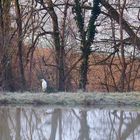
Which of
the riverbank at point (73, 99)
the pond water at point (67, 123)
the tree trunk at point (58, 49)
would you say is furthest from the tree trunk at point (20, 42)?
the pond water at point (67, 123)

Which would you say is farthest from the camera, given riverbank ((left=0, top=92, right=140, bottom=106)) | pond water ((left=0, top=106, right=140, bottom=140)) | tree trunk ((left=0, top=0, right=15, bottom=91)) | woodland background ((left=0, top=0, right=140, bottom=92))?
woodland background ((left=0, top=0, right=140, bottom=92))

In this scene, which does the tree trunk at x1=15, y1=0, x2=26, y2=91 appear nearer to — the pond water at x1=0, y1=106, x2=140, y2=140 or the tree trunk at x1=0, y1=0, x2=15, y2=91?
the tree trunk at x1=0, y1=0, x2=15, y2=91

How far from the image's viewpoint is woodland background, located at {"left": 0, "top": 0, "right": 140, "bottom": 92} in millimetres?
16891

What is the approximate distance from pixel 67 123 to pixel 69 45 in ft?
38.4

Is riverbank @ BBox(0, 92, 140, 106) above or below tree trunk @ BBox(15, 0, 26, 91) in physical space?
below

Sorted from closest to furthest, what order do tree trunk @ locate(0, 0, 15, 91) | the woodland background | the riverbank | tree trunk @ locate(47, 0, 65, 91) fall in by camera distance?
Result: the riverbank → tree trunk @ locate(0, 0, 15, 91) → the woodland background → tree trunk @ locate(47, 0, 65, 91)

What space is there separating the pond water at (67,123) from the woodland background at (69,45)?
7271 mm

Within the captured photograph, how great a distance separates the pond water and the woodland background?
7.27 metres

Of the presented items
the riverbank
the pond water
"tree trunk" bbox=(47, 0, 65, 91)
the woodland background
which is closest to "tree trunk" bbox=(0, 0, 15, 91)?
the woodland background

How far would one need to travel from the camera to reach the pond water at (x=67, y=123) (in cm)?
667

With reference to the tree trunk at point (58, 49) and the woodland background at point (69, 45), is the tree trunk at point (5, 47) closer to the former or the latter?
the woodland background at point (69, 45)

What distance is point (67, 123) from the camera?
7.80 meters

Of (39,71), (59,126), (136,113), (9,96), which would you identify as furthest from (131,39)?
(59,126)

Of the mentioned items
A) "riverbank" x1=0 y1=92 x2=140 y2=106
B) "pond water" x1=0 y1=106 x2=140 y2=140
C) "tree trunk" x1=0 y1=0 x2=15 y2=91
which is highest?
"tree trunk" x1=0 y1=0 x2=15 y2=91
